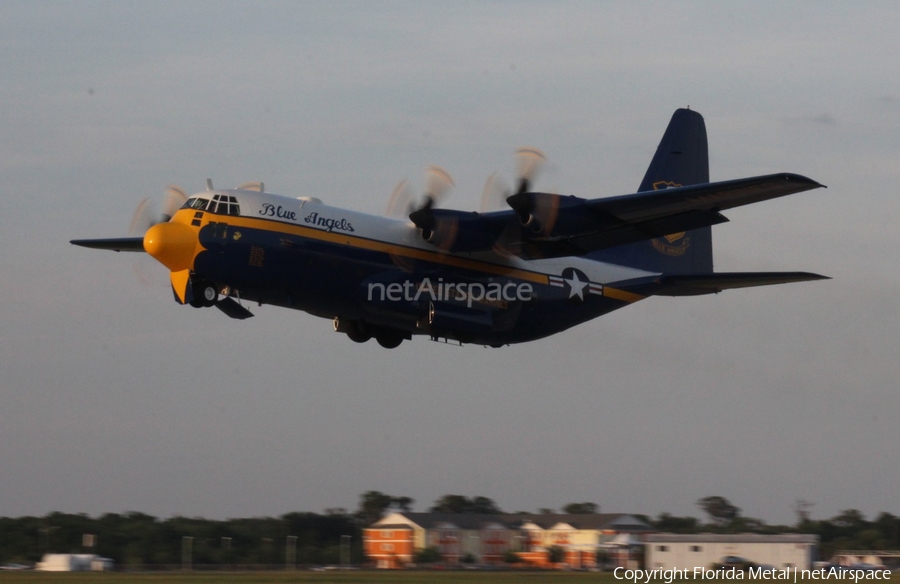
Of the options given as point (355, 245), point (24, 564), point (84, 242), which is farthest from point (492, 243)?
point (24, 564)

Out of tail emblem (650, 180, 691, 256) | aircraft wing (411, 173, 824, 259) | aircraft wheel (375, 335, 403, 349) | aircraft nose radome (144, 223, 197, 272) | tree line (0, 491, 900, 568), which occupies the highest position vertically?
tail emblem (650, 180, 691, 256)

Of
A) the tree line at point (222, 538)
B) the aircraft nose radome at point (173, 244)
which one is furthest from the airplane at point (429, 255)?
the tree line at point (222, 538)

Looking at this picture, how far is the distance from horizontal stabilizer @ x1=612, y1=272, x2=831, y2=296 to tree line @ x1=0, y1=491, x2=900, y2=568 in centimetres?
1718

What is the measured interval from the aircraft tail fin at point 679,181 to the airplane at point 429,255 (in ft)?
5.96

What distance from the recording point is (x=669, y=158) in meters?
27.2

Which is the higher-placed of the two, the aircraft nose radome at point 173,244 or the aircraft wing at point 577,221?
the aircraft wing at point 577,221

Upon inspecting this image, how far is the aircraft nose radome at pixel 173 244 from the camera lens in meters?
20.2

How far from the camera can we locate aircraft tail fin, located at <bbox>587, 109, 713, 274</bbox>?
25.8 m

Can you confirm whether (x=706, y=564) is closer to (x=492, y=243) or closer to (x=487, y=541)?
(x=487, y=541)

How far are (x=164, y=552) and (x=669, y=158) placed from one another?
70.4ft

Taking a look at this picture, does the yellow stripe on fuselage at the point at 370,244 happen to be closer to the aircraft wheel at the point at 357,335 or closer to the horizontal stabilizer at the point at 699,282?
the aircraft wheel at the point at 357,335

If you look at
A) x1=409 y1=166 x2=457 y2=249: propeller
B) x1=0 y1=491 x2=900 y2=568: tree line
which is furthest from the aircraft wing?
x1=0 y1=491 x2=900 y2=568: tree line

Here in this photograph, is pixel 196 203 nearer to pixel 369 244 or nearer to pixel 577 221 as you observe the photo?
pixel 369 244

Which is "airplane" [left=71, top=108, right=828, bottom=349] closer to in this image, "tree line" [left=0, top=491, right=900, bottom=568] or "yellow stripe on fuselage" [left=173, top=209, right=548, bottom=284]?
"yellow stripe on fuselage" [left=173, top=209, right=548, bottom=284]
